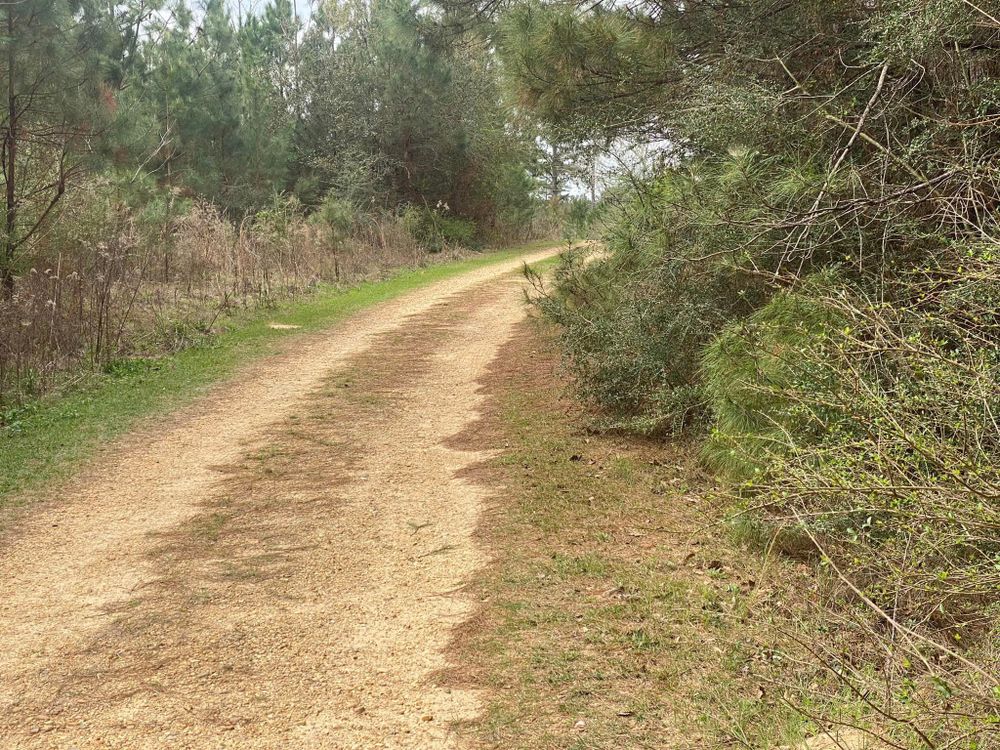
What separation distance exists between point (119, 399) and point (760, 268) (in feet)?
21.4

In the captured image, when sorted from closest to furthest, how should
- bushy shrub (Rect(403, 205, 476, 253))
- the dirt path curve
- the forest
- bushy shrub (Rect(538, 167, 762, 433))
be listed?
the forest < the dirt path curve < bushy shrub (Rect(538, 167, 762, 433)) < bushy shrub (Rect(403, 205, 476, 253))

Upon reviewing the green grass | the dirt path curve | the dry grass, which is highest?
the dry grass

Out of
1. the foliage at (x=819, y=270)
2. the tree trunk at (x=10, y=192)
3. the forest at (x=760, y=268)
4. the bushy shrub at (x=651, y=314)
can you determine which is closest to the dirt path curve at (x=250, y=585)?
the bushy shrub at (x=651, y=314)

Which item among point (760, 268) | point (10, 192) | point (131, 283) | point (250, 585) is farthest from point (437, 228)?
point (250, 585)

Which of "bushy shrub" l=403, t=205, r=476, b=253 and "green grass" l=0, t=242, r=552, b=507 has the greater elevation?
"bushy shrub" l=403, t=205, r=476, b=253

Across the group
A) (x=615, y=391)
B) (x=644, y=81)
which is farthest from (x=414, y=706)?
(x=644, y=81)

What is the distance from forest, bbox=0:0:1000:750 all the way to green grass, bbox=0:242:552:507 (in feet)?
1.30

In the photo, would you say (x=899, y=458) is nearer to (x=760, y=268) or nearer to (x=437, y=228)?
(x=760, y=268)

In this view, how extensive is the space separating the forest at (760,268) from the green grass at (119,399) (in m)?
0.40

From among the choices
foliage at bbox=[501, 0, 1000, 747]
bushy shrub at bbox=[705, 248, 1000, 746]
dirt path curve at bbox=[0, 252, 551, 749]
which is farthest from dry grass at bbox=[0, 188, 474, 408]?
bushy shrub at bbox=[705, 248, 1000, 746]

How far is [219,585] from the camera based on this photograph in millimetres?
4863

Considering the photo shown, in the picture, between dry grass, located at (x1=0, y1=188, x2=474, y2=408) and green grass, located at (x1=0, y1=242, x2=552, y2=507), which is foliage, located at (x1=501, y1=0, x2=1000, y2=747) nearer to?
green grass, located at (x1=0, y1=242, x2=552, y2=507)

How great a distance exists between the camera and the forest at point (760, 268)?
3.24 metres

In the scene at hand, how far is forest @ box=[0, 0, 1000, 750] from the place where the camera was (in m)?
3.24
